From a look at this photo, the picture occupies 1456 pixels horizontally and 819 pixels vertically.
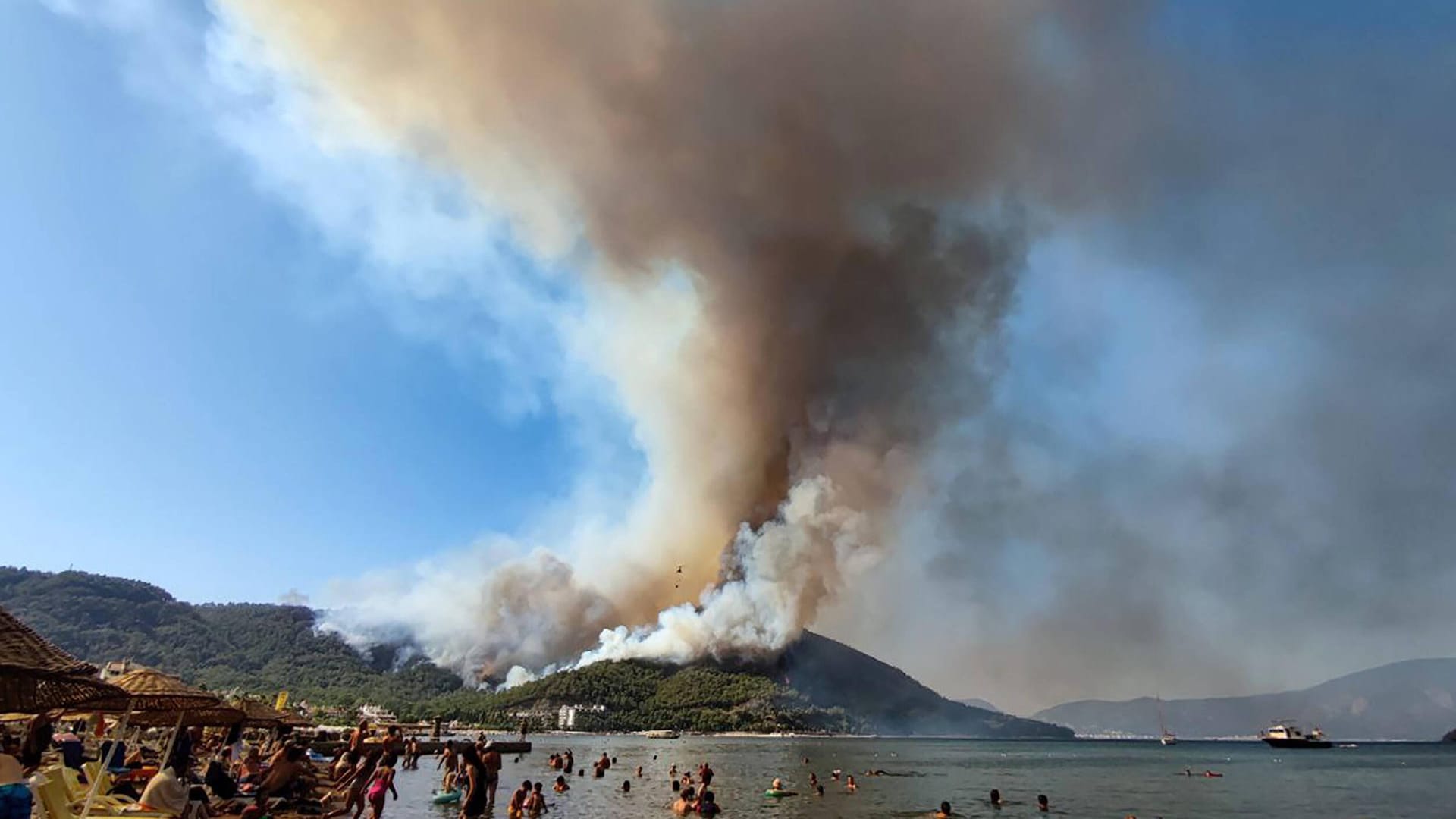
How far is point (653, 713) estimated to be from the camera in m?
172

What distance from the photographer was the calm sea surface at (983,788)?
1347 inches

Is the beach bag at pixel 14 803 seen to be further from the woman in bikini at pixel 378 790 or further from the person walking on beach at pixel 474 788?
the woman in bikini at pixel 378 790

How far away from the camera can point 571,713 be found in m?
166

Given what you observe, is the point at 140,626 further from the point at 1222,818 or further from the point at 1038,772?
the point at 1222,818

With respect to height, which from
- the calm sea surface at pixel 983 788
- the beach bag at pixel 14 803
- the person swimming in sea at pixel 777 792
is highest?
the beach bag at pixel 14 803

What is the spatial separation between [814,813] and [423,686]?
191m

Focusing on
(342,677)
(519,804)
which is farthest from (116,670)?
(342,677)

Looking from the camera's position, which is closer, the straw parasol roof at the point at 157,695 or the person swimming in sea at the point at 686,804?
the straw parasol roof at the point at 157,695

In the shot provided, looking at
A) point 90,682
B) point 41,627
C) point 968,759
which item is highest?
point 41,627

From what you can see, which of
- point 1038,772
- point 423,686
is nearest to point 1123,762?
point 1038,772

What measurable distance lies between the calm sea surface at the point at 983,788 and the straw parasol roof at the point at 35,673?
19.0 meters

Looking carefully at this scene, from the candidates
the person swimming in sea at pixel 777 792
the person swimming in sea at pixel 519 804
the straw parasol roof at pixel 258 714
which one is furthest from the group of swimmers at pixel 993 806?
the straw parasol roof at pixel 258 714

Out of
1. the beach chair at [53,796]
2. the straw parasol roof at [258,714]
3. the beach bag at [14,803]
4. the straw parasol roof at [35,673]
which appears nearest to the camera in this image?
the straw parasol roof at [35,673]

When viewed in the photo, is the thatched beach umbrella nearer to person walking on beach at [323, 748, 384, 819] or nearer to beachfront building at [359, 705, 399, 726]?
person walking on beach at [323, 748, 384, 819]
